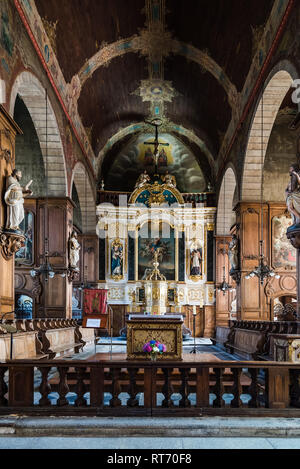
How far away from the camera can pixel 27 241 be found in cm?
1656

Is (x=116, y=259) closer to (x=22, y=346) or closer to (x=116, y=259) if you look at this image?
(x=116, y=259)

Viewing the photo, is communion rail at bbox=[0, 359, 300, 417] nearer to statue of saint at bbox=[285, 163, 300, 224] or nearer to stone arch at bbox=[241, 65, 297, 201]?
statue of saint at bbox=[285, 163, 300, 224]

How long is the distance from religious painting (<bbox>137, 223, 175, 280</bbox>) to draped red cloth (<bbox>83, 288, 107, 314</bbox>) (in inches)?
527

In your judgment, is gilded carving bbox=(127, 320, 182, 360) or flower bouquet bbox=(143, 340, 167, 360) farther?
gilded carving bbox=(127, 320, 182, 360)

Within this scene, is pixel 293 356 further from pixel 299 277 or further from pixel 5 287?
pixel 5 287

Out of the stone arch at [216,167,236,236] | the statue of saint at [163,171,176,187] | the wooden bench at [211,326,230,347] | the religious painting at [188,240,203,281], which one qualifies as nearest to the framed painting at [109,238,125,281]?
the religious painting at [188,240,203,281]

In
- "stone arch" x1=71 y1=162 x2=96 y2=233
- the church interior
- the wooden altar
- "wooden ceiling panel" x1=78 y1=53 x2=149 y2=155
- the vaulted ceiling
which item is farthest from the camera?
"stone arch" x1=71 y1=162 x2=96 y2=233

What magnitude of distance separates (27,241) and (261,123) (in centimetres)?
885

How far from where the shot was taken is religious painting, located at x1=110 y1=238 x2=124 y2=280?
72.8 ft

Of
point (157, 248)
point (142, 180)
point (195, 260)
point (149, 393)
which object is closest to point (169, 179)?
point (142, 180)

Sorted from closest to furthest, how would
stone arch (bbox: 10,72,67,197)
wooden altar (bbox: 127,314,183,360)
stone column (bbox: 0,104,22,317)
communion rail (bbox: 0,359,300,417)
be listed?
communion rail (bbox: 0,359,300,417) < wooden altar (bbox: 127,314,183,360) < stone column (bbox: 0,104,22,317) < stone arch (bbox: 10,72,67,197)

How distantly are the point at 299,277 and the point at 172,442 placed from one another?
573 cm

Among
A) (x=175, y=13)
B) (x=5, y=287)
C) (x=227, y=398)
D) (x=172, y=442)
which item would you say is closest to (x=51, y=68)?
(x=175, y=13)

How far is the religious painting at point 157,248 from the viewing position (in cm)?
2250
